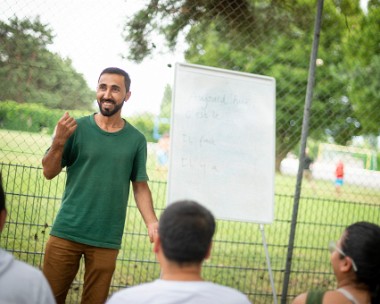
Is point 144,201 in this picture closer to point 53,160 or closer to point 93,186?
point 93,186

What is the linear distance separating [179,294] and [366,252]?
31.0 inches

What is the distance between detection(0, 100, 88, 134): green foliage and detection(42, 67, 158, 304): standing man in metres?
1.37

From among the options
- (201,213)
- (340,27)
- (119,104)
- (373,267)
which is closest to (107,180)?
(119,104)

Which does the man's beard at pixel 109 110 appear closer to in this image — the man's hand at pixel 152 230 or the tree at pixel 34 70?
the man's hand at pixel 152 230

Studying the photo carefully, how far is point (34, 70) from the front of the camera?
413 cm

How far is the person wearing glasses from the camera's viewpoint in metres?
1.88

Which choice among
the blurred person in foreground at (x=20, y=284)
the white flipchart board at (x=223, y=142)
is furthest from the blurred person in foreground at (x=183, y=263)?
the white flipchart board at (x=223, y=142)

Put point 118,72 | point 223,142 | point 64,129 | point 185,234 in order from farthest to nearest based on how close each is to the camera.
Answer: point 223,142 → point 118,72 → point 64,129 → point 185,234

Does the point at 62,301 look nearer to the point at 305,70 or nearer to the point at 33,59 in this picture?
the point at 33,59

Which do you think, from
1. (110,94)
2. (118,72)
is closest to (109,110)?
(110,94)

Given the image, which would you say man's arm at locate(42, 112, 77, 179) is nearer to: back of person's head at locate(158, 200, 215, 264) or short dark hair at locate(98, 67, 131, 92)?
short dark hair at locate(98, 67, 131, 92)

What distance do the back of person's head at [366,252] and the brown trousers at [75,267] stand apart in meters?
1.42

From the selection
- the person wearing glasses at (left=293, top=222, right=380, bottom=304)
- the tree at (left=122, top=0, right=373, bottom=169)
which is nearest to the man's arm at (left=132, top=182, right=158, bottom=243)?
the person wearing glasses at (left=293, top=222, right=380, bottom=304)

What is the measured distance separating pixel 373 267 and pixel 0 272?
129cm
